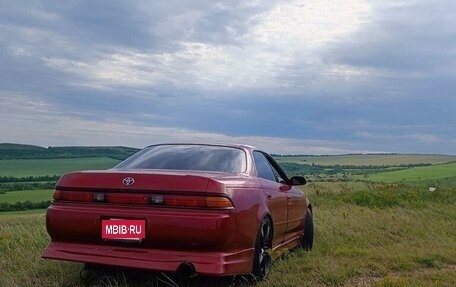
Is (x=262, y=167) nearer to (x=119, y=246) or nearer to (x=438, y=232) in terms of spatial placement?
(x=119, y=246)

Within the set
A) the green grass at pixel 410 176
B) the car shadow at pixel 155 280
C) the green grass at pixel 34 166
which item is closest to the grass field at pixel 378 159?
the green grass at pixel 410 176

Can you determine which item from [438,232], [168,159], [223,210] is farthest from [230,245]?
[438,232]

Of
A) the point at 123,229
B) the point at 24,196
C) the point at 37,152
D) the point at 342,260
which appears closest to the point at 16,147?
the point at 37,152

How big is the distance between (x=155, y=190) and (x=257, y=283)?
4.72ft

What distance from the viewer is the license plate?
4.49 metres

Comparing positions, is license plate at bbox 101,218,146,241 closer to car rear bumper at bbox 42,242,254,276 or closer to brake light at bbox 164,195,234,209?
car rear bumper at bbox 42,242,254,276

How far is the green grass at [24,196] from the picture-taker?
2680cm

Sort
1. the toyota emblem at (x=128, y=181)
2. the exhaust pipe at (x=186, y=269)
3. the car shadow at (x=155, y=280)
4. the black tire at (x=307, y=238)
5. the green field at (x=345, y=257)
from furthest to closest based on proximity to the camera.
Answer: the black tire at (x=307, y=238) → the green field at (x=345, y=257) → the car shadow at (x=155, y=280) → the toyota emblem at (x=128, y=181) → the exhaust pipe at (x=186, y=269)

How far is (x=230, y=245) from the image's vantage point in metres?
4.53

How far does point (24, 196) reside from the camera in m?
28.8

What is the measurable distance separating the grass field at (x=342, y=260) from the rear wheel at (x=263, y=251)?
0.37 ft

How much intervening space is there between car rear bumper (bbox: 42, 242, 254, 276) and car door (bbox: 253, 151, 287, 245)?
105cm

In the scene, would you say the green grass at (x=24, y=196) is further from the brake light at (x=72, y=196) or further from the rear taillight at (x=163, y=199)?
the rear taillight at (x=163, y=199)

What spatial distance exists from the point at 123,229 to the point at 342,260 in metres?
3.07
